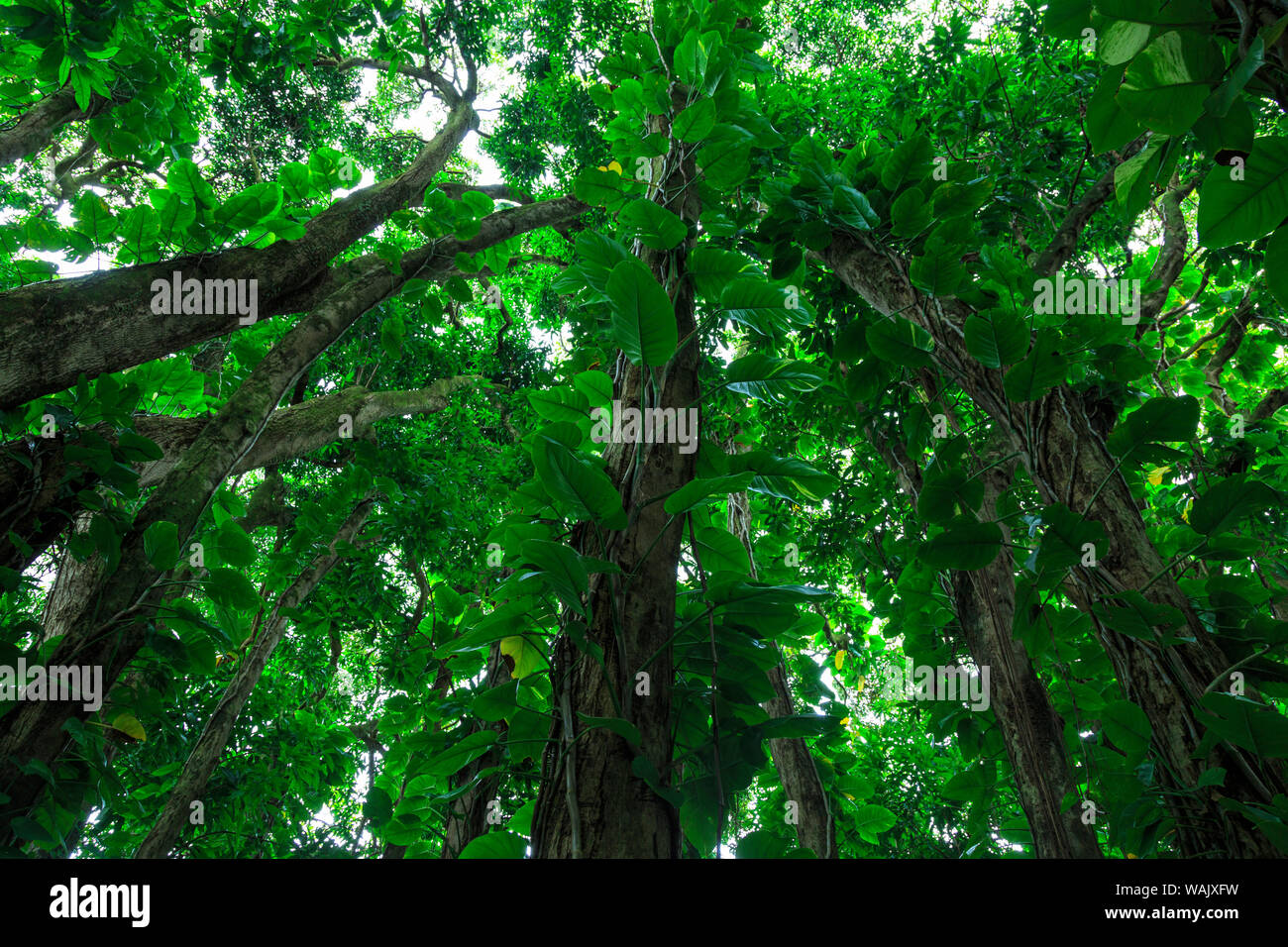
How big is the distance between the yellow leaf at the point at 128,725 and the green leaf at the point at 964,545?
83.2 inches

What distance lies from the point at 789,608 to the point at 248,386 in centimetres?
206

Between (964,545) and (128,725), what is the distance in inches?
87.0

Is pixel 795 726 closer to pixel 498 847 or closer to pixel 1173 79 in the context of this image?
pixel 498 847

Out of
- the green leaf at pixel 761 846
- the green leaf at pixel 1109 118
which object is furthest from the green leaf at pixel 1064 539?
the green leaf at pixel 761 846

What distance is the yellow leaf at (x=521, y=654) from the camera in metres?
1.02

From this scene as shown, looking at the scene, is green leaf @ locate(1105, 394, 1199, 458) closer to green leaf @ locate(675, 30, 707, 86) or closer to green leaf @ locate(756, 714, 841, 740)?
green leaf @ locate(756, 714, 841, 740)

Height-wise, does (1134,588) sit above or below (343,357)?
below

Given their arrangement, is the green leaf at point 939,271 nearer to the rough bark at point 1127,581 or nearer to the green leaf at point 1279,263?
the rough bark at point 1127,581

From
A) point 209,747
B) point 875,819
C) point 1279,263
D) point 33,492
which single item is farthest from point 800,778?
point 209,747

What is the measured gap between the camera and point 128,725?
1795mm

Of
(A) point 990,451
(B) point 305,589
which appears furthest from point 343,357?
(A) point 990,451

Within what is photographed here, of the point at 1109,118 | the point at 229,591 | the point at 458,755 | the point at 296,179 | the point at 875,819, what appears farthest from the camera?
Answer: the point at 296,179
